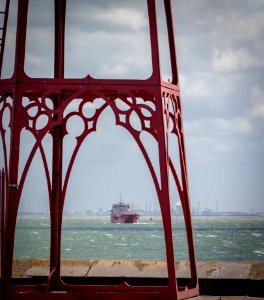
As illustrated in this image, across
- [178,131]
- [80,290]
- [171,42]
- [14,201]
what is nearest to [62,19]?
[171,42]

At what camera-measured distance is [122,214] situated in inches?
6501

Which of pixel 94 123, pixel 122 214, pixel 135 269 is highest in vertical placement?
pixel 122 214

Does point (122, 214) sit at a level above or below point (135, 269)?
above

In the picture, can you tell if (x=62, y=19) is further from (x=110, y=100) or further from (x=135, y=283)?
(x=135, y=283)

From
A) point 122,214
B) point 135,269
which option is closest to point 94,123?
point 135,269

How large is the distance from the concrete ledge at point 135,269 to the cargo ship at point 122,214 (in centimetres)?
14713

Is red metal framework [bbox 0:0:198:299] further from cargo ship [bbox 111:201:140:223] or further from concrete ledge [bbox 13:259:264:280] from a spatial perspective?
cargo ship [bbox 111:201:140:223]

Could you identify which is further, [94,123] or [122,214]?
[122,214]

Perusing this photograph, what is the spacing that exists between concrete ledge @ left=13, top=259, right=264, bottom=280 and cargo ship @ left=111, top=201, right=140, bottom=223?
14713 centimetres

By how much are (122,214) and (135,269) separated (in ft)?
503

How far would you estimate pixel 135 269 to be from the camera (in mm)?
12289

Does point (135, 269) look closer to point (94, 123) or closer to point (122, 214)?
point (94, 123)

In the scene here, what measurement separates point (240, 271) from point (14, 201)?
4379mm

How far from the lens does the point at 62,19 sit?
1216 centimetres
